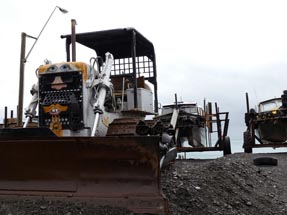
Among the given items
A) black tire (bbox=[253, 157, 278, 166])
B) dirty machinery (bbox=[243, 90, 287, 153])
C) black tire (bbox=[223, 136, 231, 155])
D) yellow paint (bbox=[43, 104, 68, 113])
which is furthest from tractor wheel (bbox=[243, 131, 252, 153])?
yellow paint (bbox=[43, 104, 68, 113])

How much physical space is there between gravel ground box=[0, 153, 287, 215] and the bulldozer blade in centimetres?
16

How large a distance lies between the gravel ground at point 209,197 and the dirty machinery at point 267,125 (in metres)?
6.69

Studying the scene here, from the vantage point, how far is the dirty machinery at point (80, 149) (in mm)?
4418

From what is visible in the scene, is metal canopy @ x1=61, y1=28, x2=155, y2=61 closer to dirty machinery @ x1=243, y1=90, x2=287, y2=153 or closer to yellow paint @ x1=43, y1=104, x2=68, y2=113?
yellow paint @ x1=43, y1=104, x2=68, y2=113

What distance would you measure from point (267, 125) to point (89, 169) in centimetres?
1159

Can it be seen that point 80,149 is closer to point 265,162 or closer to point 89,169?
point 89,169

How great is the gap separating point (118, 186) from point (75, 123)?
1759mm

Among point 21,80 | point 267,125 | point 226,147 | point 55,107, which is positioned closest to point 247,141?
point 267,125

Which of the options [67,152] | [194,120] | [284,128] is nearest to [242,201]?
[67,152]

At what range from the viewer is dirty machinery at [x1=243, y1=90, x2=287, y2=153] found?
1431 centimetres

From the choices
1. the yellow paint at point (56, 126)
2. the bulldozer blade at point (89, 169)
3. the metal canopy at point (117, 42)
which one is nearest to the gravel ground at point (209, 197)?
the bulldozer blade at point (89, 169)

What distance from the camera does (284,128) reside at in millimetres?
14578

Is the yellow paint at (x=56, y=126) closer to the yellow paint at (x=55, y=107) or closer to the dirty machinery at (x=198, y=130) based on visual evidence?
the yellow paint at (x=55, y=107)

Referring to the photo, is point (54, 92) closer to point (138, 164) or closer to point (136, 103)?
point (136, 103)
